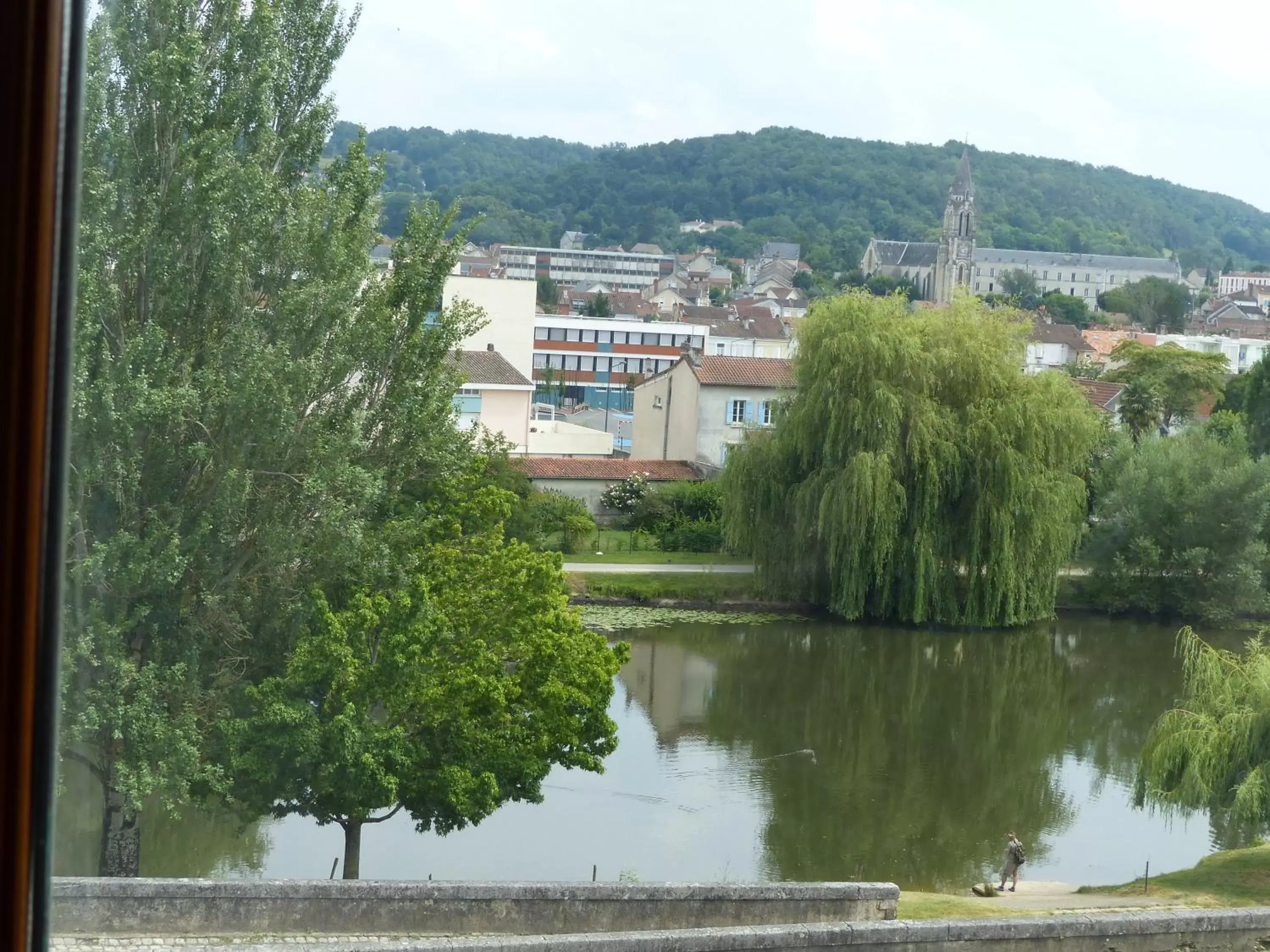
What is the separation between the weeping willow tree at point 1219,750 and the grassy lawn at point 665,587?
945 cm

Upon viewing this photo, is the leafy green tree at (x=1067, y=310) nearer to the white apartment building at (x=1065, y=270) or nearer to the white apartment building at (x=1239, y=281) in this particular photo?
the white apartment building at (x=1065, y=270)

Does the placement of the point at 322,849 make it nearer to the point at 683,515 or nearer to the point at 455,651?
Result: the point at 455,651

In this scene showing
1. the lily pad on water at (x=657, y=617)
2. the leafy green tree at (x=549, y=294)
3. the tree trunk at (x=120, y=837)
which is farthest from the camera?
A: the leafy green tree at (x=549, y=294)

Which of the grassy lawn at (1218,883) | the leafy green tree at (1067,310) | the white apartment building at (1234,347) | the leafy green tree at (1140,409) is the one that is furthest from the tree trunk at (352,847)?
the leafy green tree at (1067,310)

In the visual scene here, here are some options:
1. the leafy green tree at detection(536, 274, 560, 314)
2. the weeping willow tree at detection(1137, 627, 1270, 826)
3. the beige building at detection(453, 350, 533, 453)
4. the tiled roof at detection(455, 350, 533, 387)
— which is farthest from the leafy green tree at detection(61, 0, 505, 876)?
the leafy green tree at detection(536, 274, 560, 314)

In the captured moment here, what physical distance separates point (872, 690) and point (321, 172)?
9.80 m

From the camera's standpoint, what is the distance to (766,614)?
60.9 feet

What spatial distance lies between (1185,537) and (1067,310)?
188 ft

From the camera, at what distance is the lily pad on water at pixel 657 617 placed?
17.2m

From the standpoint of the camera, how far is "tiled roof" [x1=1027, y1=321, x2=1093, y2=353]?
52.8m

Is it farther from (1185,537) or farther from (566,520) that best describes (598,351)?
(1185,537)

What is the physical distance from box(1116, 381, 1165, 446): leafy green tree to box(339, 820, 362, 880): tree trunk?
24.1 m

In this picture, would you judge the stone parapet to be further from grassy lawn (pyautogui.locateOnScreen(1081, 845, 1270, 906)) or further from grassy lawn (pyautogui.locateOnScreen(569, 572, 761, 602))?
grassy lawn (pyautogui.locateOnScreen(569, 572, 761, 602))

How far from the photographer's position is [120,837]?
6121 mm
